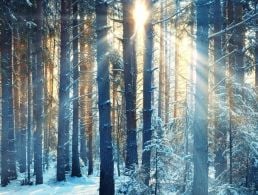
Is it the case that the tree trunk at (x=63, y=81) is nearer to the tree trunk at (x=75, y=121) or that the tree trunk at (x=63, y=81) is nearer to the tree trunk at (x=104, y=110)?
the tree trunk at (x=75, y=121)

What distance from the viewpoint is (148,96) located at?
13492mm

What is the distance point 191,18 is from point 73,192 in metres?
7.75

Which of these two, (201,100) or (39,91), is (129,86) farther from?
(201,100)

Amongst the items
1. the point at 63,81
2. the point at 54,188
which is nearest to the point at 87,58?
the point at 63,81

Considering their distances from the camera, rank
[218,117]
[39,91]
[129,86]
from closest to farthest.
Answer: [218,117], [129,86], [39,91]

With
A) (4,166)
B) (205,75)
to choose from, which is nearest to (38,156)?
(4,166)

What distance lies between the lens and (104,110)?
11602 mm

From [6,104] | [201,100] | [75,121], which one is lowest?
[75,121]

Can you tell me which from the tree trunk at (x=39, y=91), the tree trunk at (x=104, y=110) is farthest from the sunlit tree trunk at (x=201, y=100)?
the tree trunk at (x=39, y=91)

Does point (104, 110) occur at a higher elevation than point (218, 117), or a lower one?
higher

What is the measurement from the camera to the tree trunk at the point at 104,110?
11438 millimetres

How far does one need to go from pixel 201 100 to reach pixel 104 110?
3377mm

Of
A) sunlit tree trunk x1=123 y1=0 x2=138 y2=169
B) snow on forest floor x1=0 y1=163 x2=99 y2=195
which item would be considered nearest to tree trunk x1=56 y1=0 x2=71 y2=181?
snow on forest floor x1=0 y1=163 x2=99 y2=195

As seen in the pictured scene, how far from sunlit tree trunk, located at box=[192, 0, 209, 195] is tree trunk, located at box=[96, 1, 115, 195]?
3004 mm
